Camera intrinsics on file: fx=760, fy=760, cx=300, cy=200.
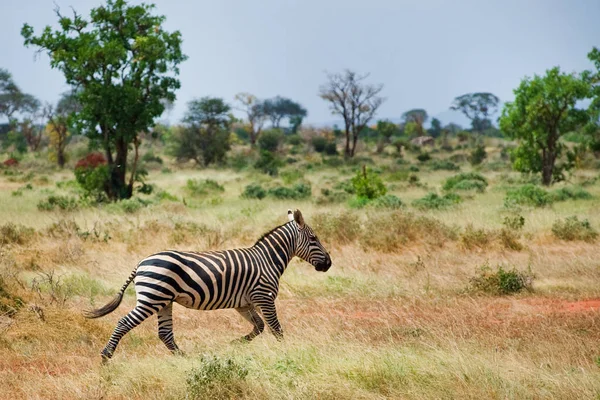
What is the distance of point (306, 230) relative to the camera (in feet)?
31.2

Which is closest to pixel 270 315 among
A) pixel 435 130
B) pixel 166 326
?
pixel 166 326

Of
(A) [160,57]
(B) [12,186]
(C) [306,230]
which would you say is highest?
(A) [160,57]

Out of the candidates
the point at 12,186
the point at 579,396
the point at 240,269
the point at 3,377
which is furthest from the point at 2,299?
the point at 12,186

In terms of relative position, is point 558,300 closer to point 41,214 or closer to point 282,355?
point 282,355

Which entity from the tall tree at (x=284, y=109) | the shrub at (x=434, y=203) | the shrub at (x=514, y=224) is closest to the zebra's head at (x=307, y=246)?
the shrub at (x=514, y=224)

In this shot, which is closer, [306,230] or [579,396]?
[579,396]

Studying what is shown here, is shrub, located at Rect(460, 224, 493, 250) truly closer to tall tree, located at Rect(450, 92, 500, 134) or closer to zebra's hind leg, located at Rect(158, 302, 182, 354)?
zebra's hind leg, located at Rect(158, 302, 182, 354)

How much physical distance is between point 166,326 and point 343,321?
2661 millimetres

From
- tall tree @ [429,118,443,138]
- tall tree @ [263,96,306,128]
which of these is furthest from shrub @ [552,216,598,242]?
tall tree @ [263,96,306,128]

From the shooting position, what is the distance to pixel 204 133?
58.9m

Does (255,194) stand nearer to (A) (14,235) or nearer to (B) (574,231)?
(A) (14,235)

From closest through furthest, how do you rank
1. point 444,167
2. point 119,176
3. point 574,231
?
point 574,231 < point 119,176 < point 444,167

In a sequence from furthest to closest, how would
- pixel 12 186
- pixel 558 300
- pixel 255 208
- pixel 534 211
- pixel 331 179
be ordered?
pixel 331 179 < pixel 12 186 < pixel 255 208 < pixel 534 211 < pixel 558 300

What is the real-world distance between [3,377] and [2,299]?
2.72 m
